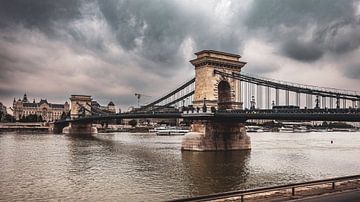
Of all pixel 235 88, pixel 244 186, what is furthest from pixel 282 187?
pixel 235 88

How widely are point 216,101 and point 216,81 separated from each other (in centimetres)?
272

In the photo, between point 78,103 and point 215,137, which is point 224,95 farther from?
point 78,103

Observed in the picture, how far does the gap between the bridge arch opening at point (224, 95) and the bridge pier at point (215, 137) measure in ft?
13.2

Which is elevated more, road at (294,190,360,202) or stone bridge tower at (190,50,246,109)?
stone bridge tower at (190,50,246,109)

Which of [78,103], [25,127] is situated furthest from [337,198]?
[25,127]

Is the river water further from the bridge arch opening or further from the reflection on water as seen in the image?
the bridge arch opening

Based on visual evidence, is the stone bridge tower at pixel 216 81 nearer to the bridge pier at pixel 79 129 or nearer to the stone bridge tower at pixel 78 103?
the bridge pier at pixel 79 129

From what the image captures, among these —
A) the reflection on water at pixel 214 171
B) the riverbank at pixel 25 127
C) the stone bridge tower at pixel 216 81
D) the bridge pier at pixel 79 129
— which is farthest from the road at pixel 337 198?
the riverbank at pixel 25 127

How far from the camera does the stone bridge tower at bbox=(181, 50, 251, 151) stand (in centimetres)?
4719

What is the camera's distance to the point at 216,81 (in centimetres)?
4972

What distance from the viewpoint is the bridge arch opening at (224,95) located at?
171ft

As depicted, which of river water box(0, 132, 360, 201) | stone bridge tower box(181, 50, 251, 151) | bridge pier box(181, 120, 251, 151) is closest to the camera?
river water box(0, 132, 360, 201)

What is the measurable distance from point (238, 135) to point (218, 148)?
13.6 feet

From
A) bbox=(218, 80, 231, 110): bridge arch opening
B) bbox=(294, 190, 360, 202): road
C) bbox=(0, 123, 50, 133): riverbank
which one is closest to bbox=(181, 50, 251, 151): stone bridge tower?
bbox=(218, 80, 231, 110): bridge arch opening
